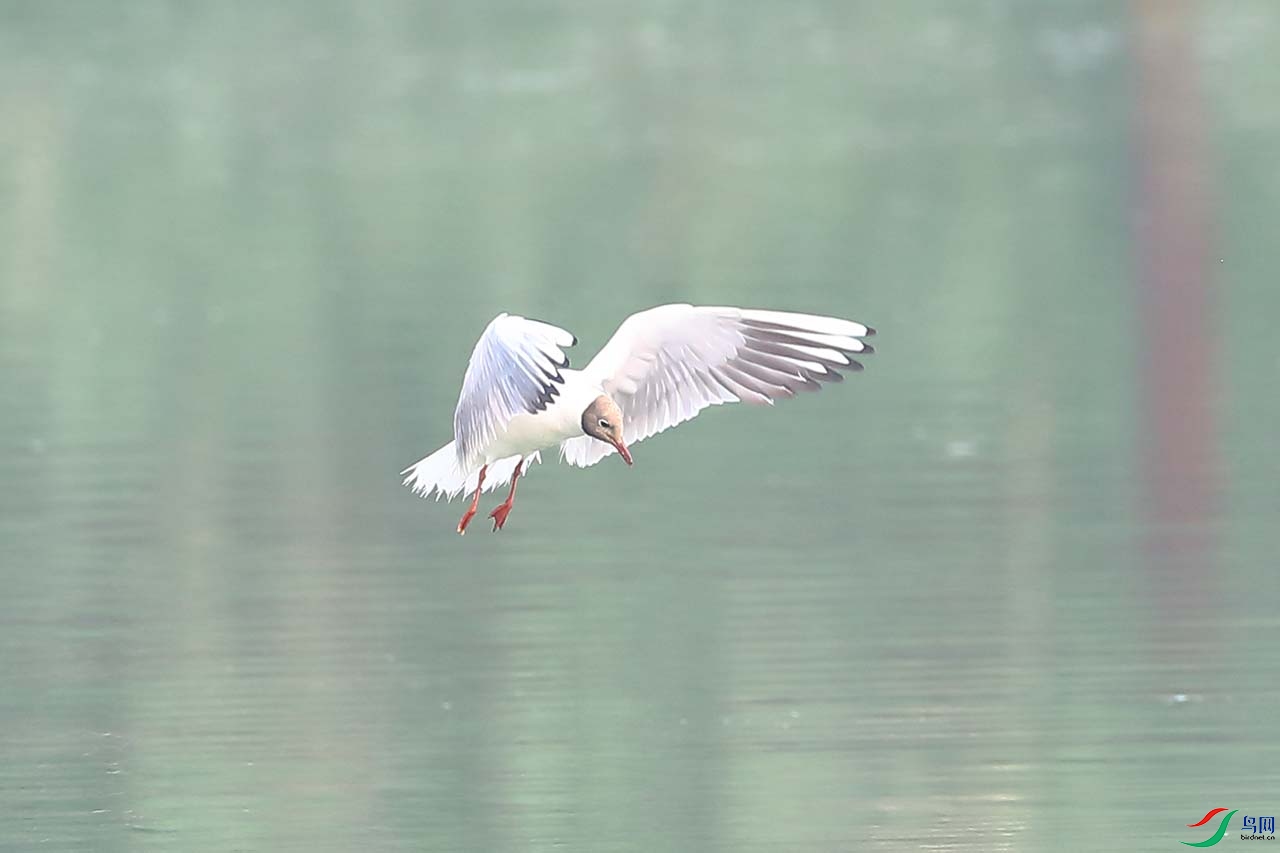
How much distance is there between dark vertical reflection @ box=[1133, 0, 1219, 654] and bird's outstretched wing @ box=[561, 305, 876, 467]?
1957 millimetres

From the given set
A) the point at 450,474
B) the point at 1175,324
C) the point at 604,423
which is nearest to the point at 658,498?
the point at 450,474

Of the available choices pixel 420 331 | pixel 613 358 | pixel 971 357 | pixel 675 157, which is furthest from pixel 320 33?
pixel 613 358

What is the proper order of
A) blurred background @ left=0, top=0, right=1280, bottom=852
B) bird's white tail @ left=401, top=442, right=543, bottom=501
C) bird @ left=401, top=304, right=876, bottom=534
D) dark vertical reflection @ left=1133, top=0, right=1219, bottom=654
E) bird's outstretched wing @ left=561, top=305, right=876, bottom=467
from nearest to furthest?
bird @ left=401, top=304, right=876, bottom=534
blurred background @ left=0, top=0, right=1280, bottom=852
bird's outstretched wing @ left=561, top=305, right=876, bottom=467
bird's white tail @ left=401, top=442, right=543, bottom=501
dark vertical reflection @ left=1133, top=0, right=1219, bottom=654

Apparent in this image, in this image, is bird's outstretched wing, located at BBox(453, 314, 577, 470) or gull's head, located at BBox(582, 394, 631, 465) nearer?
bird's outstretched wing, located at BBox(453, 314, 577, 470)

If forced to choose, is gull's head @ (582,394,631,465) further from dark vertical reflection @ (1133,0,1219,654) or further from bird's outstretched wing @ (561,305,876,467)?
dark vertical reflection @ (1133,0,1219,654)

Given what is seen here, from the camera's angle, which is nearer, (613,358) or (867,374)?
(613,358)

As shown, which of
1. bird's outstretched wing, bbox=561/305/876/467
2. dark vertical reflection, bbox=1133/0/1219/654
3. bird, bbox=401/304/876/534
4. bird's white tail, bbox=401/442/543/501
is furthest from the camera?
dark vertical reflection, bbox=1133/0/1219/654

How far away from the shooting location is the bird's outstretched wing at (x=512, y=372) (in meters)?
8.28

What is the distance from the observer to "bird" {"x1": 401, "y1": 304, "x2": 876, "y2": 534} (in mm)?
8523

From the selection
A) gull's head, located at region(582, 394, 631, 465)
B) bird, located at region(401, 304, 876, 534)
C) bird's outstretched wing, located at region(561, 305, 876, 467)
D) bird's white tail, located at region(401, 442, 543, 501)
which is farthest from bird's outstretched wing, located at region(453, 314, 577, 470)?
bird's white tail, located at region(401, 442, 543, 501)

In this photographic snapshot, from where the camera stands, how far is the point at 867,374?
1691cm

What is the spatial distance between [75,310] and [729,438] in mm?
9151

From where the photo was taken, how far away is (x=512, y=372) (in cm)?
837

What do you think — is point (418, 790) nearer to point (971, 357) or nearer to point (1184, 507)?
point (1184, 507)
